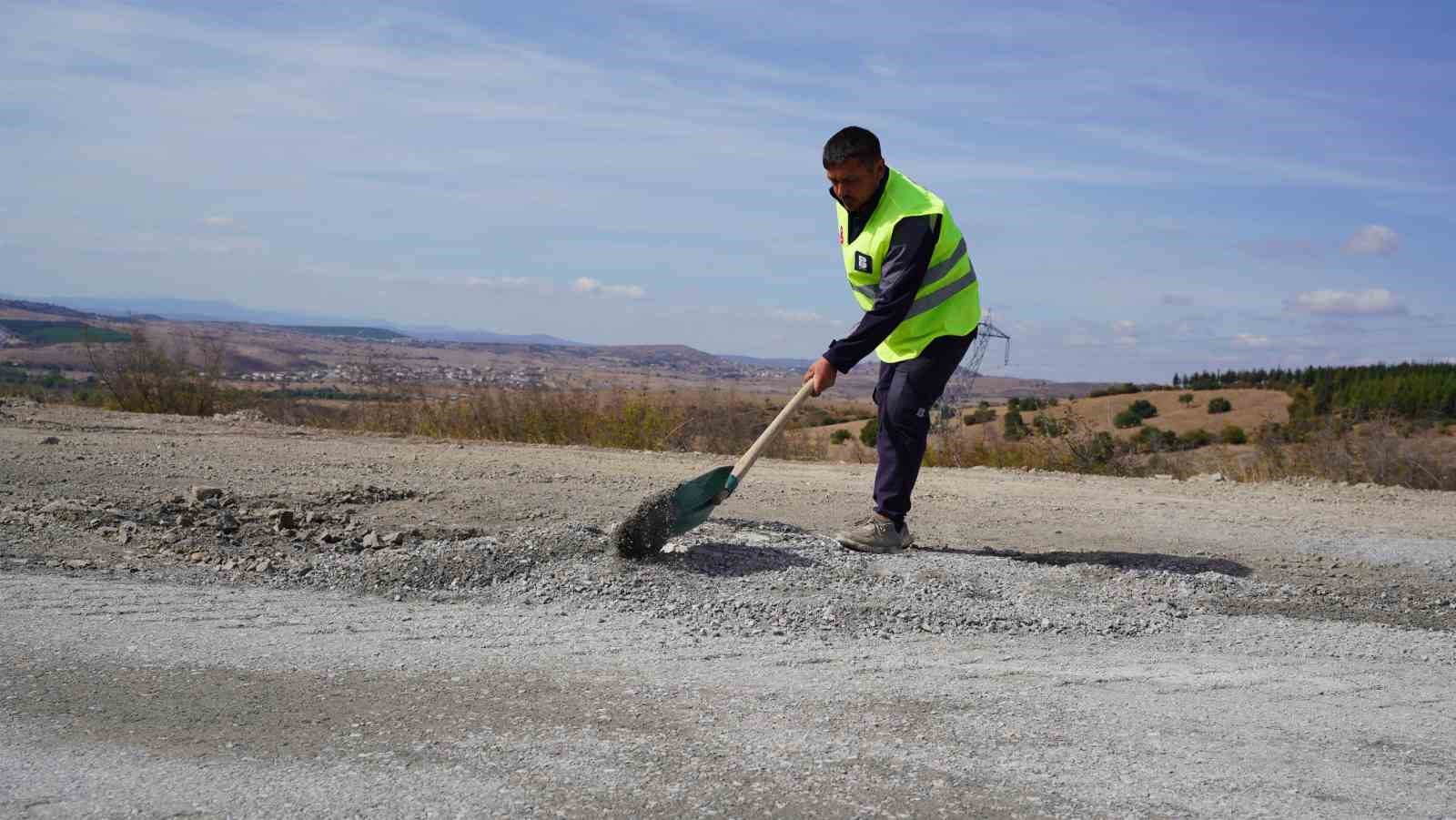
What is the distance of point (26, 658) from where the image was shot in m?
4.32

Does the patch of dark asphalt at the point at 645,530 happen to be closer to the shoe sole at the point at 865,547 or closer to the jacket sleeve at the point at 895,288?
the shoe sole at the point at 865,547

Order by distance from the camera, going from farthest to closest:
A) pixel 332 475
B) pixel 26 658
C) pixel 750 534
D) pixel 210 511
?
pixel 332 475 < pixel 210 511 < pixel 750 534 < pixel 26 658

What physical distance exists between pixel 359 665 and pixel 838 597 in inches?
84.5

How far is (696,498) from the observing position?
6105 millimetres

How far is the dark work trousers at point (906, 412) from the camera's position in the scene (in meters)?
6.27

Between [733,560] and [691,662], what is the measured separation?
1.36 m

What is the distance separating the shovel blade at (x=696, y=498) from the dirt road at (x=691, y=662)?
147mm

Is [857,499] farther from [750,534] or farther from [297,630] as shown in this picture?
[297,630]

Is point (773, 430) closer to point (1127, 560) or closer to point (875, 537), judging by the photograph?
point (875, 537)

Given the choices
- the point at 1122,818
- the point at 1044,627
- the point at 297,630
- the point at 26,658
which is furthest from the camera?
the point at 1044,627

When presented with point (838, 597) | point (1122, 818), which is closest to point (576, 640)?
point (838, 597)

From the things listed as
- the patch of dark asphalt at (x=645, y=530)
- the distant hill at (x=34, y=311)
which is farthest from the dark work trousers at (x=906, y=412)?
the distant hill at (x=34, y=311)

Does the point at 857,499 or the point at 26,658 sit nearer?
the point at 26,658

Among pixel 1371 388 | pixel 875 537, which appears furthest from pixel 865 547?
pixel 1371 388
